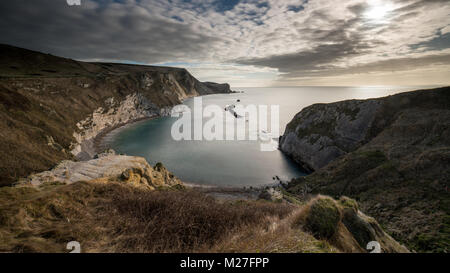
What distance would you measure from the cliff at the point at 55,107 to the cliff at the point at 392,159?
4048 centimetres

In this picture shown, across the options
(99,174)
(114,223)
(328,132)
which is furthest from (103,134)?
(114,223)

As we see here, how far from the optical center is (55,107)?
2238 inches

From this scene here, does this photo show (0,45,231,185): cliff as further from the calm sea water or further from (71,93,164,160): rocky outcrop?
the calm sea water

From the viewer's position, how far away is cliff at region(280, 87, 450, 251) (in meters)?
13.3

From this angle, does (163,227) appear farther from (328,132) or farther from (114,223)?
(328,132)

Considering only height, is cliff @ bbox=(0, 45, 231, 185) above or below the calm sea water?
above

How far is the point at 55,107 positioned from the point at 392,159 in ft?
273

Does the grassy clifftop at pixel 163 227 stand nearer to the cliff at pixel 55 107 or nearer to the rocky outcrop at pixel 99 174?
the rocky outcrop at pixel 99 174

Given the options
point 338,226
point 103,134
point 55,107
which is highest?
point 55,107

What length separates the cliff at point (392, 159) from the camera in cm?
1327

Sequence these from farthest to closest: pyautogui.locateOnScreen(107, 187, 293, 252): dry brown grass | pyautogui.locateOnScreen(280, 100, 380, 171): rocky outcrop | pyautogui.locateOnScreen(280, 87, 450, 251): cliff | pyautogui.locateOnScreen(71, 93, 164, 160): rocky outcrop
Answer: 1. pyautogui.locateOnScreen(71, 93, 164, 160): rocky outcrop
2. pyautogui.locateOnScreen(280, 100, 380, 171): rocky outcrop
3. pyautogui.locateOnScreen(280, 87, 450, 251): cliff
4. pyautogui.locateOnScreen(107, 187, 293, 252): dry brown grass

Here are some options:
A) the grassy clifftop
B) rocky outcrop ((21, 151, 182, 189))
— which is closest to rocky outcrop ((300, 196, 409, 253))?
the grassy clifftop

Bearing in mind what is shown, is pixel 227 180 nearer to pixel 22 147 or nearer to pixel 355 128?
pixel 355 128

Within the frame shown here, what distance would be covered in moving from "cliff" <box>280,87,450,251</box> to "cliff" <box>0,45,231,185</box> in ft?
133
